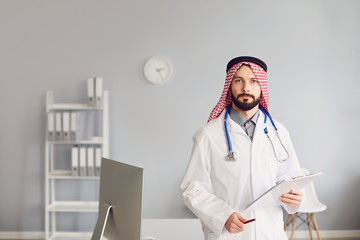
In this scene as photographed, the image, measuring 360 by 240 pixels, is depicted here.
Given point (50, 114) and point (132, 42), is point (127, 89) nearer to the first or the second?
point (132, 42)

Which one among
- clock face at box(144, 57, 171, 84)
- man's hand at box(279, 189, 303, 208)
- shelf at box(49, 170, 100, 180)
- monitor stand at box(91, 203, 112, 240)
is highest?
clock face at box(144, 57, 171, 84)

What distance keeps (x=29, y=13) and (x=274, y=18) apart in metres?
2.70

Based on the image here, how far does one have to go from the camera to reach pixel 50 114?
13.6ft

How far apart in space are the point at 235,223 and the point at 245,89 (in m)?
0.60

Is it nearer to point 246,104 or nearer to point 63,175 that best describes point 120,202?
point 246,104

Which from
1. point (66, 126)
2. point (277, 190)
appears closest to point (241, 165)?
point (277, 190)

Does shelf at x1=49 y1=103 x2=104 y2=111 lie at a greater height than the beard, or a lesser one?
lesser

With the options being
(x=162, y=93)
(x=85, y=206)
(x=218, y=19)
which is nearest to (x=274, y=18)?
(x=218, y=19)

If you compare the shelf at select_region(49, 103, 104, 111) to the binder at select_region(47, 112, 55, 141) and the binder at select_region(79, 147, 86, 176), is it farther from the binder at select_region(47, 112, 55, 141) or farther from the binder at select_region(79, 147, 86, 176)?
the binder at select_region(79, 147, 86, 176)

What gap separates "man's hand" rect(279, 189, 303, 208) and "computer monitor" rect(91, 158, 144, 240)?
64cm

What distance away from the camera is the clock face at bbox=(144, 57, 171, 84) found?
4391mm

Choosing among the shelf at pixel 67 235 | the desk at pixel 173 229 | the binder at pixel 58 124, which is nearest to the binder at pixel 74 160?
the binder at pixel 58 124

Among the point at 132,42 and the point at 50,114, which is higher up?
the point at 132,42

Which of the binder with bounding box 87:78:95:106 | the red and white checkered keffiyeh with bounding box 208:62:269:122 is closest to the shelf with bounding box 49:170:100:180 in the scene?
the binder with bounding box 87:78:95:106
